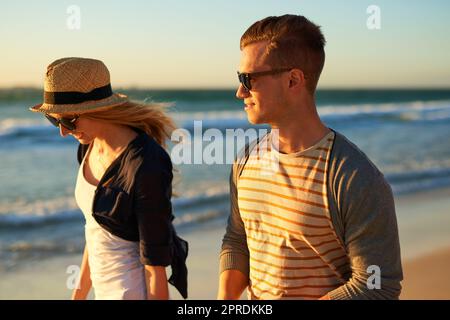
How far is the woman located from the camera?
319 cm

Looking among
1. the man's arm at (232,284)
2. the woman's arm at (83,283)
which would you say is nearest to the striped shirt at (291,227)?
the man's arm at (232,284)

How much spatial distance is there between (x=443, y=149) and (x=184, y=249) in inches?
491

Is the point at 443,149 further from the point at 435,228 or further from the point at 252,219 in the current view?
the point at 252,219

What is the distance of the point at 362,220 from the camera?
7.98ft

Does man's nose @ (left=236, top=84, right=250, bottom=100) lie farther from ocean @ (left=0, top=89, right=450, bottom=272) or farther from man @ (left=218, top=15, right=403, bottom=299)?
ocean @ (left=0, top=89, right=450, bottom=272)

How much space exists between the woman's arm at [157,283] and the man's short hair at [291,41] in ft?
3.70

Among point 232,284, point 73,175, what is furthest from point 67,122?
point 73,175

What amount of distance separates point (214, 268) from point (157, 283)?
3.52m

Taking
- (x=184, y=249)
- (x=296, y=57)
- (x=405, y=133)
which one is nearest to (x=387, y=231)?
(x=296, y=57)

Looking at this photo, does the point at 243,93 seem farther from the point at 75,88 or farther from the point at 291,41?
the point at 75,88

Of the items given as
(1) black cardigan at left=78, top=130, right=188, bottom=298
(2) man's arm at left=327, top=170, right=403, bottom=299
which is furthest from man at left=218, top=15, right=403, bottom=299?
(1) black cardigan at left=78, top=130, right=188, bottom=298

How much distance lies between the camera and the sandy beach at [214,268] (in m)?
6.28

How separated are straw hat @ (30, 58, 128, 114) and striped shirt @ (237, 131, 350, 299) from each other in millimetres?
1033

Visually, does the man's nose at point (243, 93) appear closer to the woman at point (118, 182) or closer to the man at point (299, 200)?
the man at point (299, 200)
